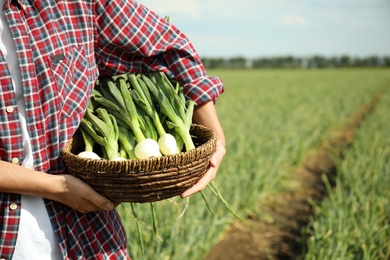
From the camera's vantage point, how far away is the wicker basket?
101 cm

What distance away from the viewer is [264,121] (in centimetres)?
651

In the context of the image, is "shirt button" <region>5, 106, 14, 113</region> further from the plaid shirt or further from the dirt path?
the dirt path

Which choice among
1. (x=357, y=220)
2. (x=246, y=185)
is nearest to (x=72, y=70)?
(x=357, y=220)

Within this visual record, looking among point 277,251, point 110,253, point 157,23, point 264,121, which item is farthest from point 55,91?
point 264,121

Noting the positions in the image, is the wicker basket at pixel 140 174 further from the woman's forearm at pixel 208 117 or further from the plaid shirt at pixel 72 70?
the woman's forearm at pixel 208 117

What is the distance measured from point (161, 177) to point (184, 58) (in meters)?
0.47

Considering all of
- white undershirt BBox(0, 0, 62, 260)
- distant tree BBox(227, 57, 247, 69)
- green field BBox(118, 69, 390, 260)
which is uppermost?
white undershirt BBox(0, 0, 62, 260)

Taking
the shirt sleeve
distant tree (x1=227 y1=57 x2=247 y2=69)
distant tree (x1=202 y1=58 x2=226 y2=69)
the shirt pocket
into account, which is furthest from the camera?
distant tree (x1=227 y1=57 x2=247 y2=69)

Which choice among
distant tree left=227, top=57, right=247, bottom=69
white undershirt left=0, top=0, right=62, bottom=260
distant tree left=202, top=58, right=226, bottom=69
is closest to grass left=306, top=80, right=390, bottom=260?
white undershirt left=0, top=0, right=62, bottom=260

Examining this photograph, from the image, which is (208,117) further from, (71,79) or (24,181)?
(24,181)

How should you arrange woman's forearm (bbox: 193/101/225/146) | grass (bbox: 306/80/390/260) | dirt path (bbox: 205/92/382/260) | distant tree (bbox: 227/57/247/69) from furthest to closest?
distant tree (bbox: 227/57/247/69) < dirt path (bbox: 205/92/382/260) < grass (bbox: 306/80/390/260) < woman's forearm (bbox: 193/101/225/146)

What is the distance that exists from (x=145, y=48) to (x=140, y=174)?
1.48 ft

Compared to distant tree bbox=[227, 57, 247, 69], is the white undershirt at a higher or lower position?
higher

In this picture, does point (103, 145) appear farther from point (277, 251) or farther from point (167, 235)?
point (277, 251)
